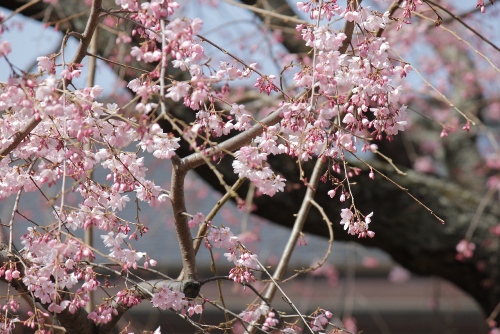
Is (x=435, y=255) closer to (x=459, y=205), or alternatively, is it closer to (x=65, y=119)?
(x=459, y=205)

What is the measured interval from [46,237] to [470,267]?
2.84m

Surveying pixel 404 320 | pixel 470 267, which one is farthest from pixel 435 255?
pixel 404 320

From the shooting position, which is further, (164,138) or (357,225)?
(357,225)

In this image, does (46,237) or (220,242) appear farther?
(220,242)

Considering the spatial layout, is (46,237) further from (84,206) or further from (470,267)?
(470,267)

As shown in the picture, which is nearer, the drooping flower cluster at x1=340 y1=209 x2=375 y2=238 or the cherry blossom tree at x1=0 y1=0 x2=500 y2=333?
the cherry blossom tree at x1=0 y1=0 x2=500 y2=333

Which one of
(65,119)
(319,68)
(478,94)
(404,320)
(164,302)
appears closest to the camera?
(65,119)

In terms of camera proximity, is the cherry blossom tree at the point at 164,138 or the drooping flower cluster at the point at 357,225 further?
the drooping flower cluster at the point at 357,225

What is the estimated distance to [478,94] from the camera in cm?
593

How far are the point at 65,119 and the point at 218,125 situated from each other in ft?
1.29

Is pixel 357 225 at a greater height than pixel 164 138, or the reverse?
pixel 164 138

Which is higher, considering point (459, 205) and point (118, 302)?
point (459, 205)

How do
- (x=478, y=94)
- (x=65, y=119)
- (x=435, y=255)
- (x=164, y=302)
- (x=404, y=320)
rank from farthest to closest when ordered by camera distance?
(x=404, y=320) < (x=478, y=94) < (x=435, y=255) < (x=164, y=302) < (x=65, y=119)

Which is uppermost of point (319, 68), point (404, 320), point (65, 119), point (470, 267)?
point (319, 68)
